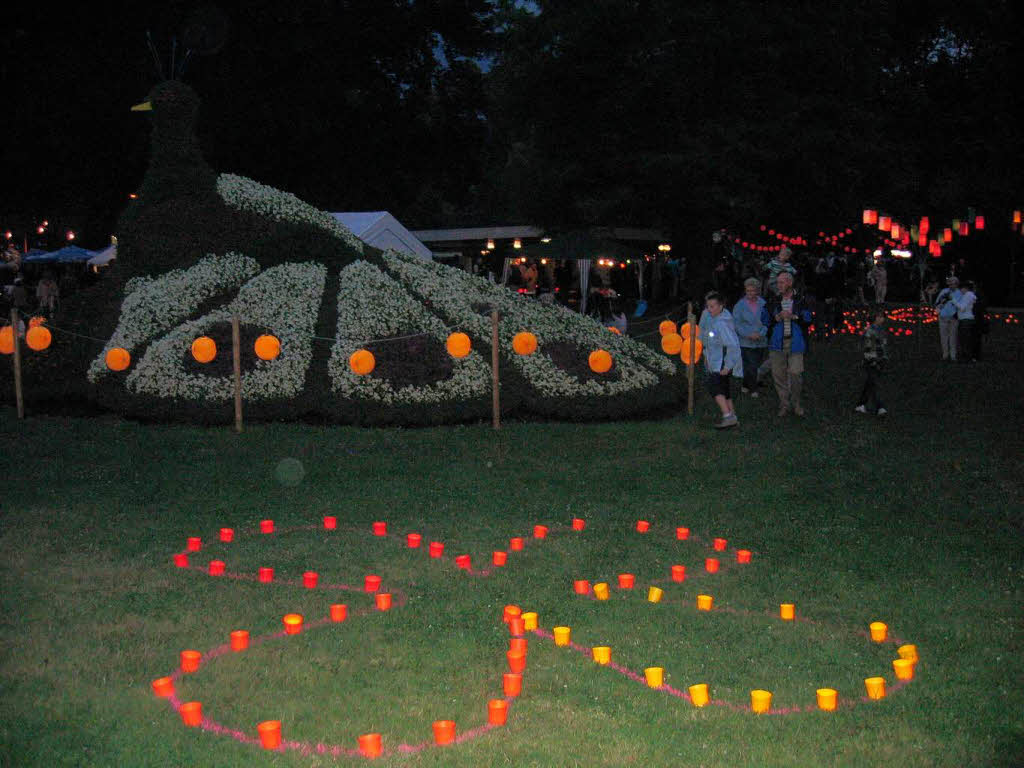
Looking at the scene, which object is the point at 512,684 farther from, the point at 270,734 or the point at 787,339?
the point at 787,339

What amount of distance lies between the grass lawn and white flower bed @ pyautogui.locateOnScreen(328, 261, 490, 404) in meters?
0.95

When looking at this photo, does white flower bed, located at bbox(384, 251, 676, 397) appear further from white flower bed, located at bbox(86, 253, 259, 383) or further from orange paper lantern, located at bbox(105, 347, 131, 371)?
orange paper lantern, located at bbox(105, 347, 131, 371)

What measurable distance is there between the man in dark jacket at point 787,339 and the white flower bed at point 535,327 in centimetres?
172

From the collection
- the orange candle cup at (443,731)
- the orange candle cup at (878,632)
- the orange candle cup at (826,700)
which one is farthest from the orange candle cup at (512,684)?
the orange candle cup at (878,632)

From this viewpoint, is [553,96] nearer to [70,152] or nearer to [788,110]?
[788,110]

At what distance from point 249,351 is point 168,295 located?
1.86 metres

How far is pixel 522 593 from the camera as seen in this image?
22.5 ft

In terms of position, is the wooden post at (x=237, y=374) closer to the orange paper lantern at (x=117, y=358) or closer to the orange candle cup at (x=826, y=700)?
the orange paper lantern at (x=117, y=358)

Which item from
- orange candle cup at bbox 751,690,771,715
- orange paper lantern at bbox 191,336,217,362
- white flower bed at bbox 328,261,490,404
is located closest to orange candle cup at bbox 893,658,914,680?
orange candle cup at bbox 751,690,771,715

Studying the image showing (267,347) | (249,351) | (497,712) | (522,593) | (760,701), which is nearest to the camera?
(497,712)

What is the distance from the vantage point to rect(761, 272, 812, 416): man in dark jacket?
13.6 m

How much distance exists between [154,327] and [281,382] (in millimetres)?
2331

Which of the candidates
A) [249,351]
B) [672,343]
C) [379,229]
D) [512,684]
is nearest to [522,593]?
[512,684]

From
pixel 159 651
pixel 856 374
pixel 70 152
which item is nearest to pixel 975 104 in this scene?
pixel 856 374
